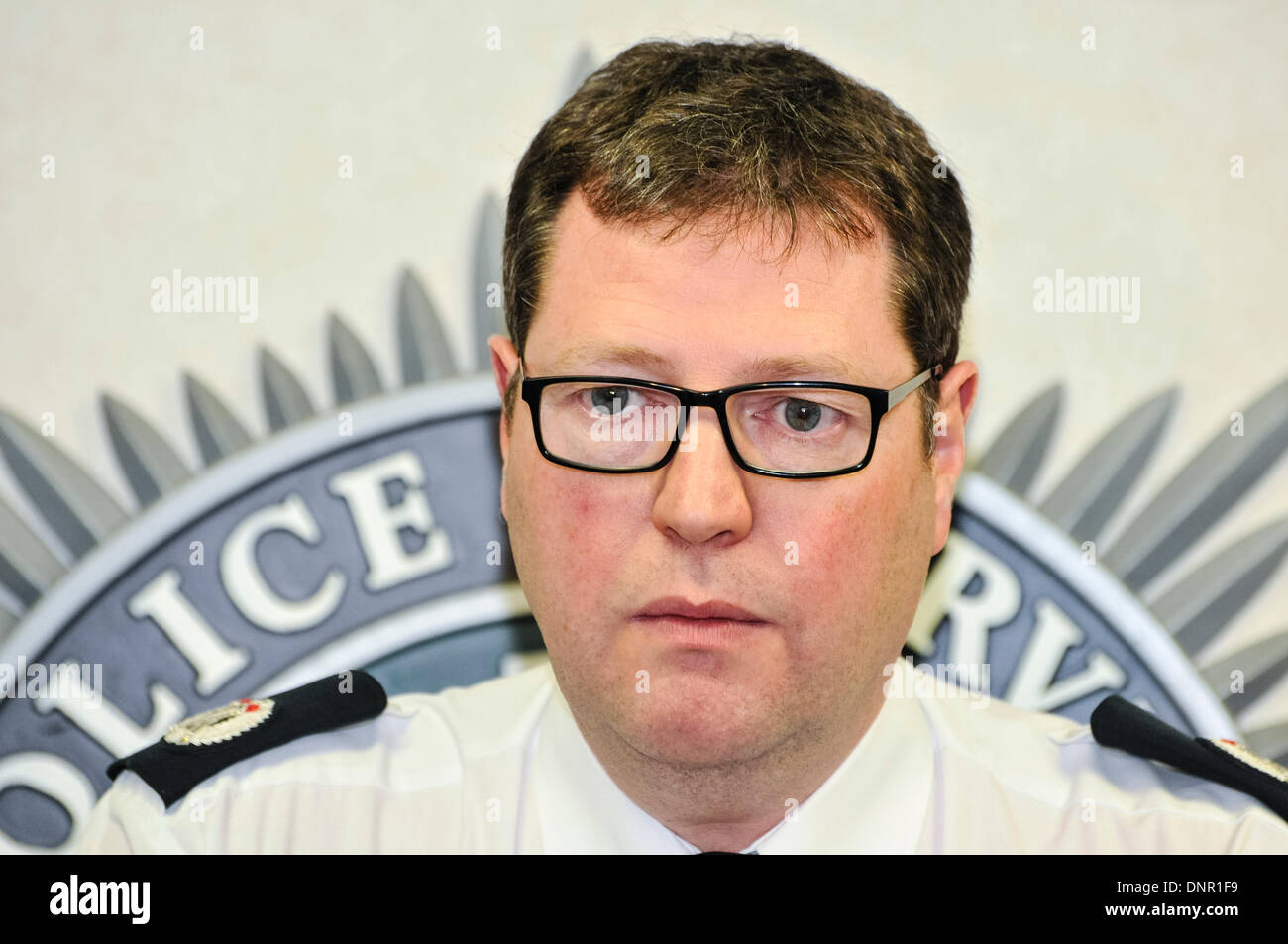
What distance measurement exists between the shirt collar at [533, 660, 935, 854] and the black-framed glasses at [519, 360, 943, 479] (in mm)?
321

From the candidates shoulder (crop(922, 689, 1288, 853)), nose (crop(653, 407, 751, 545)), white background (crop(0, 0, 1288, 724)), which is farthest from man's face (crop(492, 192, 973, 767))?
white background (crop(0, 0, 1288, 724))

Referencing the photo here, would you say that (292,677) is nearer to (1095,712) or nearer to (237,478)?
(237,478)

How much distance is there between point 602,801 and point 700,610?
29 cm

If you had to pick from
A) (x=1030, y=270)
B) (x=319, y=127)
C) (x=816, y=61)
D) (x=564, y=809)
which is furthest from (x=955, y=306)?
(x=319, y=127)

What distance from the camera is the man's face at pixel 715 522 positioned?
973 millimetres

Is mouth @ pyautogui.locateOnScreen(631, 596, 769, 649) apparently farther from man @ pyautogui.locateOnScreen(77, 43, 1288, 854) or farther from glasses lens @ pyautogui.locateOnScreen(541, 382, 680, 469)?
glasses lens @ pyautogui.locateOnScreen(541, 382, 680, 469)

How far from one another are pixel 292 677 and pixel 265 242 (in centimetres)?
59

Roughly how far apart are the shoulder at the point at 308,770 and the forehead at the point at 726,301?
1.55 feet

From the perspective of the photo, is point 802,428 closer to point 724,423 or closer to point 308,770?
point 724,423

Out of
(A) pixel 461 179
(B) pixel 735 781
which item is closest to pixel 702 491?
(B) pixel 735 781

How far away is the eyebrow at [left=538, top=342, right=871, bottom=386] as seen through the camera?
0.98 metres

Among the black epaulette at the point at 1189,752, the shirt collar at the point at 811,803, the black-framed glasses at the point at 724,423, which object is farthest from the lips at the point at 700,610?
the black epaulette at the point at 1189,752

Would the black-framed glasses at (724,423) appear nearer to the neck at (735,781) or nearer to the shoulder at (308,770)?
the neck at (735,781)

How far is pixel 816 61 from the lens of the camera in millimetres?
1191
